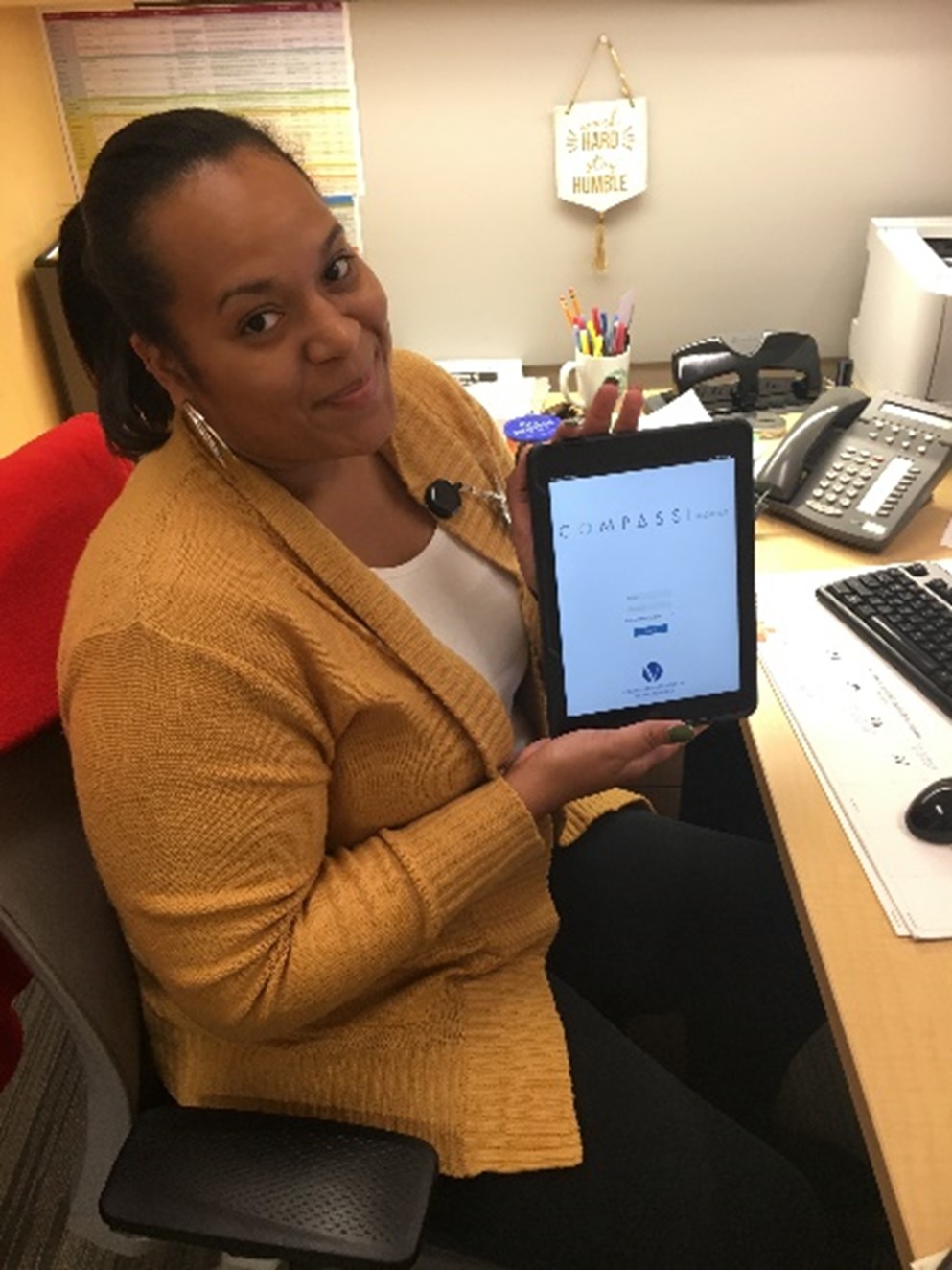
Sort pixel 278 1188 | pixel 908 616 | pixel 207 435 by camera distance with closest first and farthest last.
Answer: pixel 278 1188 → pixel 207 435 → pixel 908 616

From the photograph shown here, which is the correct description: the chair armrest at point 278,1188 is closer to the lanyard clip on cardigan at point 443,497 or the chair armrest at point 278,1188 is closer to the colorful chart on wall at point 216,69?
the lanyard clip on cardigan at point 443,497

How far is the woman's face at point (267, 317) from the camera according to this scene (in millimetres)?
688

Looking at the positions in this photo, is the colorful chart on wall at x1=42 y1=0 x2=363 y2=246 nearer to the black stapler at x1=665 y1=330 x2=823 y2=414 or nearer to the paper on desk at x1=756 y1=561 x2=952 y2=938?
the black stapler at x1=665 y1=330 x2=823 y2=414

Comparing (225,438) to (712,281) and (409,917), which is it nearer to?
(409,917)

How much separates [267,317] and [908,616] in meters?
0.66

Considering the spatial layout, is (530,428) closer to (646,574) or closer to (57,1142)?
(646,574)

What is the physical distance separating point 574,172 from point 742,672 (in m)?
0.87

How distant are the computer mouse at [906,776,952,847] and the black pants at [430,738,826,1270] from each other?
0.92ft

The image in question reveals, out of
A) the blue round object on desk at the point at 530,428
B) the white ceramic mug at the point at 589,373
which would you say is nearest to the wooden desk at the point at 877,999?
the blue round object on desk at the point at 530,428

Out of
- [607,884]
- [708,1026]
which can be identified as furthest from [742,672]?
[708,1026]

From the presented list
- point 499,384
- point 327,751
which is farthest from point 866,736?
point 499,384

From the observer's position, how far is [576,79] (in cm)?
142

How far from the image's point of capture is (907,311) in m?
1.36

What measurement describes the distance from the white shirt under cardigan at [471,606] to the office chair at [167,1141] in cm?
30
